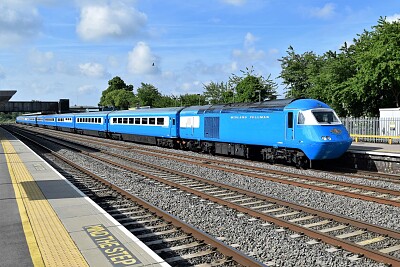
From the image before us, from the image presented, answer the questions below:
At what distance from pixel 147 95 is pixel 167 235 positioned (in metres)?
92.4

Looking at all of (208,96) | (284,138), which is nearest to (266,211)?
(284,138)

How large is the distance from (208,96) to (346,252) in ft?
279

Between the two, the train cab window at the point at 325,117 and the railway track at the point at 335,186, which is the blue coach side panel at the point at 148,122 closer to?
the railway track at the point at 335,186

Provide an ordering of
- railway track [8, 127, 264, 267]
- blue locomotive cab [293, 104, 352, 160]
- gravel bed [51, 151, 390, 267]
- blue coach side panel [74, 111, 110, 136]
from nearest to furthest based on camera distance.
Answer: railway track [8, 127, 264, 267] → gravel bed [51, 151, 390, 267] → blue locomotive cab [293, 104, 352, 160] → blue coach side panel [74, 111, 110, 136]

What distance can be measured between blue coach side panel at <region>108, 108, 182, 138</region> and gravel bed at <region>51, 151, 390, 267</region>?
15.5 m

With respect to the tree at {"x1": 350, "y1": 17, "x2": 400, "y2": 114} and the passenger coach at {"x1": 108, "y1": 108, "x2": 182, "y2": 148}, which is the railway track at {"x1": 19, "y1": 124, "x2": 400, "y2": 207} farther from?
the tree at {"x1": 350, "y1": 17, "x2": 400, "y2": 114}

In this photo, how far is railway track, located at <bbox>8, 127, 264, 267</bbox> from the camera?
6.58 meters

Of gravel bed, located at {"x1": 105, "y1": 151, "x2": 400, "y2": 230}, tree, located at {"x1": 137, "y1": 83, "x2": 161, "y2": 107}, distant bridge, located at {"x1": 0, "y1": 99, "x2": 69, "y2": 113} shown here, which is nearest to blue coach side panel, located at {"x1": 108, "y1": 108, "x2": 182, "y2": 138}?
gravel bed, located at {"x1": 105, "y1": 151, "x2": 400, "y2": 230}

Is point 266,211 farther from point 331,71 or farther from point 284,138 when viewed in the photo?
point 331,71

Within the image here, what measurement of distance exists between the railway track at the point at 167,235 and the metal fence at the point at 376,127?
21.7 meters

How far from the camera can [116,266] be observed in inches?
223

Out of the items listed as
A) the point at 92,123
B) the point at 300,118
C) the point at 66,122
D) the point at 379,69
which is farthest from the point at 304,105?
the point at 66,122

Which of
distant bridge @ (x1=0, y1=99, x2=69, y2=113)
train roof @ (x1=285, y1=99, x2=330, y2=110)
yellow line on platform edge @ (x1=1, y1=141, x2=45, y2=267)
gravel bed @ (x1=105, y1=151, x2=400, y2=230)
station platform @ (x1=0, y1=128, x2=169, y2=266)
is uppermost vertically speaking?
distant bridge @ (x1=0, y1=99, x2=69, y2=113)

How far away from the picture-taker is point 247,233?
8125 mm
